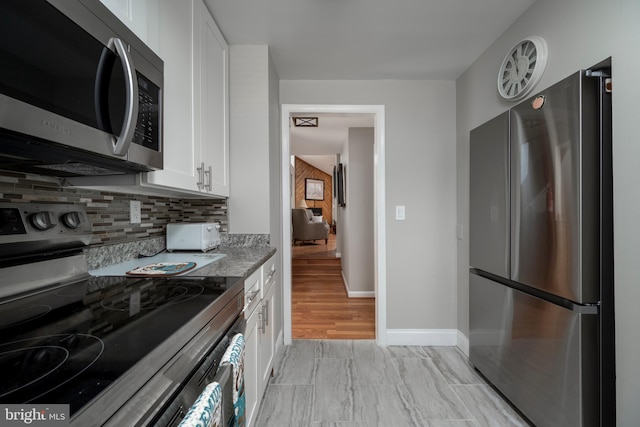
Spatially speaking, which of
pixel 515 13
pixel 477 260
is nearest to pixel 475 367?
pixel 477 260

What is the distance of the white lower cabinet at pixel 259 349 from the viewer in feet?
4.39

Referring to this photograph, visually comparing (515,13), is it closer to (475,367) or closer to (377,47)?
(377,47)

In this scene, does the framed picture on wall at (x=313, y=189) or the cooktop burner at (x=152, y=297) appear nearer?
the cooktop burner at (x=152, y=297)

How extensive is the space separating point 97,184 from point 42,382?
34.8 inches

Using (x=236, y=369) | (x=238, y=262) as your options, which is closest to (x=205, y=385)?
(x=236, y=369)

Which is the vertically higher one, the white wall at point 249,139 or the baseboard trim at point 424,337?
the white wall at point 249,139

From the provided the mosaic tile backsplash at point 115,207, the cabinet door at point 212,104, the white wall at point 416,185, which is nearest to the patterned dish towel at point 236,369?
the mosaic tile backsplash at point 115,207

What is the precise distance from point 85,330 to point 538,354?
1887 mm

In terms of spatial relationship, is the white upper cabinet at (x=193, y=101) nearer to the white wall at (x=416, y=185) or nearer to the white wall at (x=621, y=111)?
the white wall at (x=416, y=185)

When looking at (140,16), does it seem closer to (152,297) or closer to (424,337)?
(152,297)

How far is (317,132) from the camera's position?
4.39 m

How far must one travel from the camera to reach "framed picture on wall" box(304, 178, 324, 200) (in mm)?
10336

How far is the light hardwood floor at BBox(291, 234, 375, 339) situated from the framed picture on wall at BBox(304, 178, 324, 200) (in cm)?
519

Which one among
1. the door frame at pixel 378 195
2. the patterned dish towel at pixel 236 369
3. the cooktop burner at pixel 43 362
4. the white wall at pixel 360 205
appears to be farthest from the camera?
the white wall at pixel 360 205
